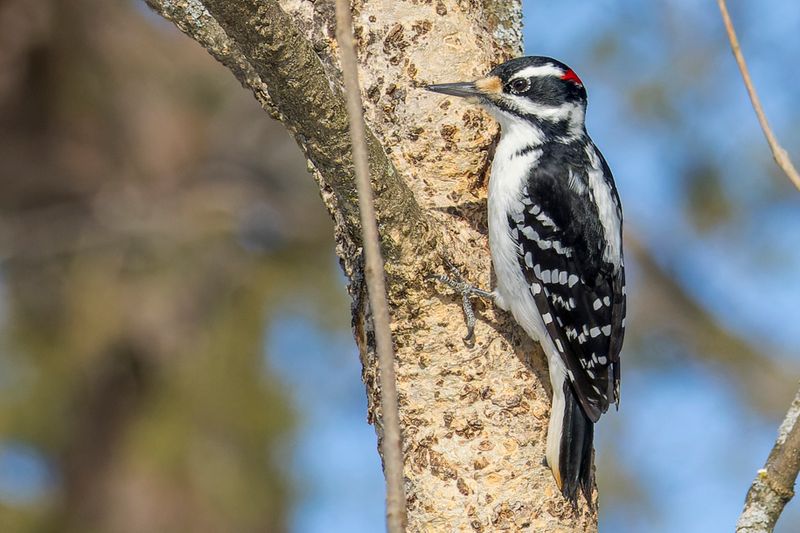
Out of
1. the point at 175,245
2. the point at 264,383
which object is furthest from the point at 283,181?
the point at 264,383

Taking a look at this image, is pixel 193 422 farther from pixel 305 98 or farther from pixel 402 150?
pixel 305 98

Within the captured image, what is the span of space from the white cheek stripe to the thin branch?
155 centimetres

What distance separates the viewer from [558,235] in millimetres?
3396

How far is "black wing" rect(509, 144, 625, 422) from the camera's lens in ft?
10.8

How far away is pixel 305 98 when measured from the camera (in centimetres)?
231

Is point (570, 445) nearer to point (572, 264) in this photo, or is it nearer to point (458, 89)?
point (572, 264)

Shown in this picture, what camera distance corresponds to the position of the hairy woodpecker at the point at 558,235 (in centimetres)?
309

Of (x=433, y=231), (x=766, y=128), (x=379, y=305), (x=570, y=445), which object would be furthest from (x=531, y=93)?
(x=379, y=305)

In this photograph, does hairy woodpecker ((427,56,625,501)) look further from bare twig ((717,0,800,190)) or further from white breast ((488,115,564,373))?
bare twig ((717,0,800,190))

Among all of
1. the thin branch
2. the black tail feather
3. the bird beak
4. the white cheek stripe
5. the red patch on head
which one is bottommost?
the thin branch

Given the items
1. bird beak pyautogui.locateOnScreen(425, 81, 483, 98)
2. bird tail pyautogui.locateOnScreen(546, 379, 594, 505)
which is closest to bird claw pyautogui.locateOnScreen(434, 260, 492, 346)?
bird tail pyautogui.locateOnScreen(546, 379, 594, 505)

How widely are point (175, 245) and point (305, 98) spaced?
6299 mm

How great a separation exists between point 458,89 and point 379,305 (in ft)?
5.59

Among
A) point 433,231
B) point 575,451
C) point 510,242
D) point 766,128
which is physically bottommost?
point 575,451
